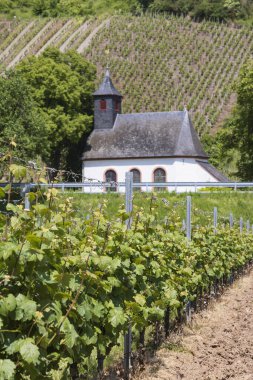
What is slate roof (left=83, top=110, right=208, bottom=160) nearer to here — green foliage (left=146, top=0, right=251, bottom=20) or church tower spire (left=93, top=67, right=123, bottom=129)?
church tower spire (left=93, top=67, right=123, bottom=129)

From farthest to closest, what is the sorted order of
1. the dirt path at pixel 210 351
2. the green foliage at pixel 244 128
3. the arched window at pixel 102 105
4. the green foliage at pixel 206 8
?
the green foliage at pixel 206 8 < the arched window at pixel 102 105 < the green foliage at pixel 244 128 < the dirt path at pixel 210 351

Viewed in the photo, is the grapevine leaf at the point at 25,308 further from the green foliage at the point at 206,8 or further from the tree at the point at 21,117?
the green foliage at the point at 206,8

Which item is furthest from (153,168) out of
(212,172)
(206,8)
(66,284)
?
(206,8)

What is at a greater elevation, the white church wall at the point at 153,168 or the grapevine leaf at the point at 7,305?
the white church wall at the point at 153,168

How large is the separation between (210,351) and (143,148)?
39253 mm

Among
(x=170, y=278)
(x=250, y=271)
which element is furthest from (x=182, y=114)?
(x=170, y=278)

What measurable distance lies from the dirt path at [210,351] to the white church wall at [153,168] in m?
34.2

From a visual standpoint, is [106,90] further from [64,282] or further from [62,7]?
[62,7]

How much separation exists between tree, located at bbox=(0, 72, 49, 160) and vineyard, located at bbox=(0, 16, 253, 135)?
26.1m

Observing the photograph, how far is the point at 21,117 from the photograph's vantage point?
3706 centimetres

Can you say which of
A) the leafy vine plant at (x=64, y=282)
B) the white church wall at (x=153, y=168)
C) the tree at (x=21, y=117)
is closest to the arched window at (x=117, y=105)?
the white church wall at (x=153, y=168)

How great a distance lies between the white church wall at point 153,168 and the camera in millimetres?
45406

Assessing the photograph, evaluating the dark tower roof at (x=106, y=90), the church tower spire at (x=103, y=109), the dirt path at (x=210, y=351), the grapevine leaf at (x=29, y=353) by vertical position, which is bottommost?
the dirt path at (x=210, y=351)

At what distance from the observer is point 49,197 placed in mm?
4406
